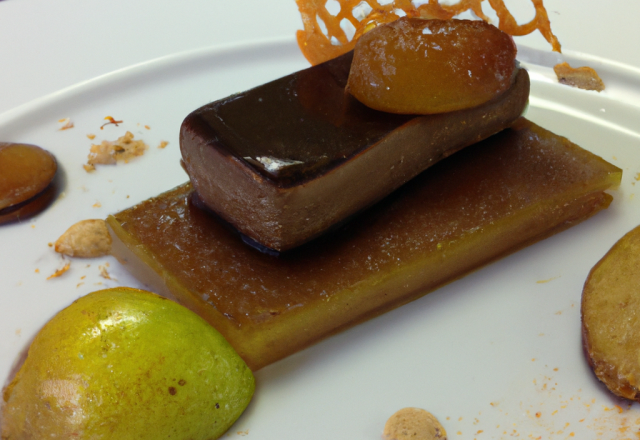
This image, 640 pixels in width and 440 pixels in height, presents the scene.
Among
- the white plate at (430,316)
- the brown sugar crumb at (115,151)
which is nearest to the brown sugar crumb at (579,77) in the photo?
the white plate at (430,316)

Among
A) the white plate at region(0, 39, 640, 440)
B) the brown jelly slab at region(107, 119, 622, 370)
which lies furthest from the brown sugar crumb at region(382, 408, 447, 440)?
the brown jelly slab at region(107, 119, 622, 370)

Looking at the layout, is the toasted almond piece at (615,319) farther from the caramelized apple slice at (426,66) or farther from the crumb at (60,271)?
the crumb at (60,271)

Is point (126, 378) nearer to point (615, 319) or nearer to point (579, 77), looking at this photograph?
point (615, 319)

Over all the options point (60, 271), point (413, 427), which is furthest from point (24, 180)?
point (413, 427)

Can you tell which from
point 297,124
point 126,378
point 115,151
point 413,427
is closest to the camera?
point 126,378

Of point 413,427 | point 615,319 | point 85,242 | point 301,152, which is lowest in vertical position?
point 413,427

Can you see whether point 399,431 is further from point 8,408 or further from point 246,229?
point 8,408

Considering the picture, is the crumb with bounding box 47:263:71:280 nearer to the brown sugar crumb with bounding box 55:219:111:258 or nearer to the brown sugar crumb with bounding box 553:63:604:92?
the brown sugar crumb with bounding box 55:219:111:258
